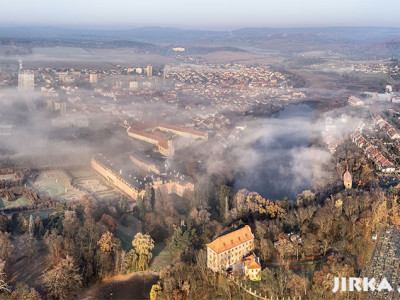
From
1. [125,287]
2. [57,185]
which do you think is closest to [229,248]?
[125,287]

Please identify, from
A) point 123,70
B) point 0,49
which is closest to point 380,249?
point 0,49

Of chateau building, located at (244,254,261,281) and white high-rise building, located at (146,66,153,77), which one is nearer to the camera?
chateau building, located at (244,254,261,281)

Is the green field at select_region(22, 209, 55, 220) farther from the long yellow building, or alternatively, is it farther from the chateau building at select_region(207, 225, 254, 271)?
the chateau building at select_region(207, 225, 254, 271)

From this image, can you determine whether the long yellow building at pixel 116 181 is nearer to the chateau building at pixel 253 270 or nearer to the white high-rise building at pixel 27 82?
the chateau building at pixel 253 270

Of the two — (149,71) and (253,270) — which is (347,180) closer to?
(253,270)

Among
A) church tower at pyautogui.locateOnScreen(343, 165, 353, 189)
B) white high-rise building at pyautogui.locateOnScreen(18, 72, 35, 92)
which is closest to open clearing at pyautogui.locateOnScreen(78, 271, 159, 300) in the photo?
church tower at pyautogui.locateOnScreen(343, 165, 353, 189)

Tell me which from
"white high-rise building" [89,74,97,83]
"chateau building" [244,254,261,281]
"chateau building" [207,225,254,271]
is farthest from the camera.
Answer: "white high-rise building" [89,74,97,83]
